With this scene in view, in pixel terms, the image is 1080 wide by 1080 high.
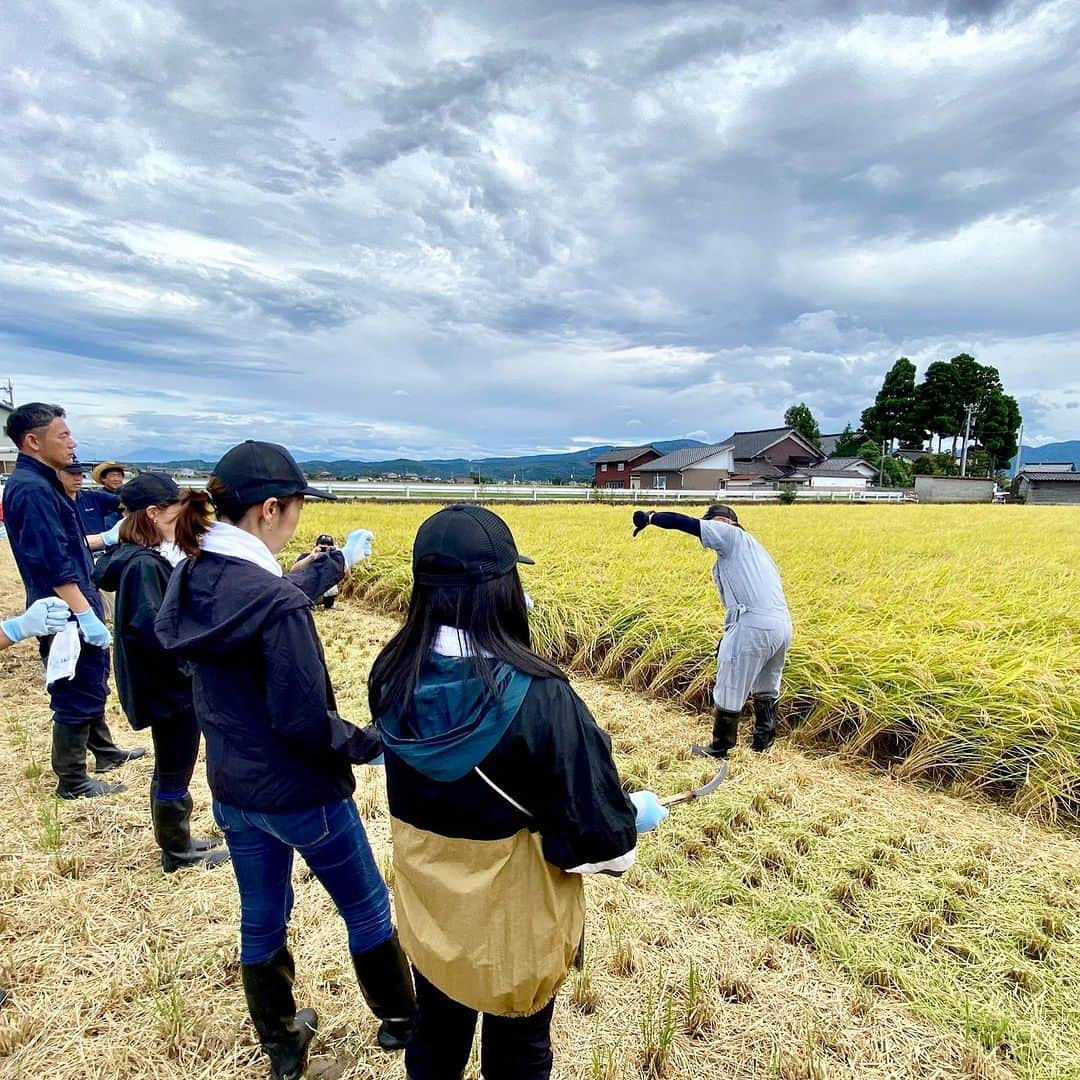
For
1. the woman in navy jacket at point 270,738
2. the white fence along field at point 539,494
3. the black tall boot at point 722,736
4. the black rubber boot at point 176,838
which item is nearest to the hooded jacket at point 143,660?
the black rubber boot at point 176,838

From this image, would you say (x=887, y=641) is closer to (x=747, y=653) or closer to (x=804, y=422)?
(x=747, y=653)

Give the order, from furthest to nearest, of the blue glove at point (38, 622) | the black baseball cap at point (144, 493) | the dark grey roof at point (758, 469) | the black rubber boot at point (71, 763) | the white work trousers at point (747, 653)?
the dark grey roof at point (758, 469)
the white work trousers at point (747, 653)
the black rubber boot at point (71, 763)
the black baseball cap at point (144, 493)
the blue glove at point (38, 622)

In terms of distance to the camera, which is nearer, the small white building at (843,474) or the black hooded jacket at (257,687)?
the black hooded jacket at (257,687)

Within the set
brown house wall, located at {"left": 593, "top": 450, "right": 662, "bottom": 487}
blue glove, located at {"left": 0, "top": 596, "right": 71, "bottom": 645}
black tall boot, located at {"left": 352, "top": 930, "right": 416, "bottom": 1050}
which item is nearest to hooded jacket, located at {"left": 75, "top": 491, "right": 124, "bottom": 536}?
blue glove, located at {"left": 0, "top": 596, "right": 71, "bottom": 645}

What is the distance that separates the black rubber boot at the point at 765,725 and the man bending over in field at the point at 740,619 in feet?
0.13

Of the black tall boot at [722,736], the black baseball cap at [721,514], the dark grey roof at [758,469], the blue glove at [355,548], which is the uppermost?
the dark grey roof at [758,469]

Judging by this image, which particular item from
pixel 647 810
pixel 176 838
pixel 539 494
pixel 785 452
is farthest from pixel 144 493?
pixel 785 452

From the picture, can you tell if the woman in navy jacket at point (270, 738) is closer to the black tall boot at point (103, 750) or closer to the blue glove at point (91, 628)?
the blue glove at point (91, 628)

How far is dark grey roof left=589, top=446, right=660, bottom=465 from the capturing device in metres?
43.2

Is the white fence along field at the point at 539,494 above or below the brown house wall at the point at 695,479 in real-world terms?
below

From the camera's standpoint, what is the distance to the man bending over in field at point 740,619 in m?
3.42

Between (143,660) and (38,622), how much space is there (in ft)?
1.59

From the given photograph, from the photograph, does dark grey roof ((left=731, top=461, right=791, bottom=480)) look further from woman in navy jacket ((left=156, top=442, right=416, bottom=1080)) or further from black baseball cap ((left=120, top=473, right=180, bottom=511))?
woman in navy jacket ((left=156, top=442, right=416, bottom=1080))

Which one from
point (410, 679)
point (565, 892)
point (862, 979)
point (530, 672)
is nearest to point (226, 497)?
point (410, 679)
